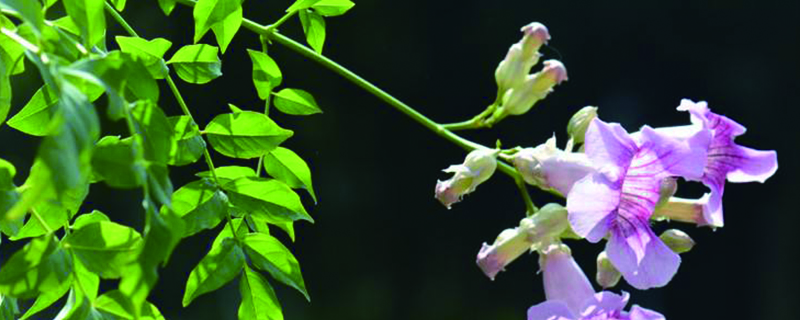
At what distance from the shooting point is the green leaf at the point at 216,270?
83 centimetres

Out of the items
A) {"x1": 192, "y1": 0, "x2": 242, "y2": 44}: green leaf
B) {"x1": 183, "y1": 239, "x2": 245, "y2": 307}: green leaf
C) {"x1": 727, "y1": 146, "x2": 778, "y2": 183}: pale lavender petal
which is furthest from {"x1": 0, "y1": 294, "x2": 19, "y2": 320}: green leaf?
{"x1": 727, "y1": 146, "x2": 778, "y2": 183}: pale lavender petal

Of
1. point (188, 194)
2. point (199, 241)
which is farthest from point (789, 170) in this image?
point (188, 194)

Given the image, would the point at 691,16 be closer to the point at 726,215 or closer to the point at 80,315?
the point at 726,215

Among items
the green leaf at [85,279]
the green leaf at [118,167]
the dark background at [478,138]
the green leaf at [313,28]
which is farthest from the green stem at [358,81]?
the dark background at [478,138]

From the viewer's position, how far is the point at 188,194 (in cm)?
84

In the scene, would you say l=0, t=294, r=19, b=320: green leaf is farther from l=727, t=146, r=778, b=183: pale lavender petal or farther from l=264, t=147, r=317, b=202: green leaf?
l=727, t=146, r=778, b=183: pale lavender petal

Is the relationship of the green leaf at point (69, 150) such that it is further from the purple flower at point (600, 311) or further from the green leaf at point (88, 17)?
the purple flower at point (600, 311)

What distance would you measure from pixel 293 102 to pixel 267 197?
0.16 metres

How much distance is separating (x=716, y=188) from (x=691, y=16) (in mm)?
3231

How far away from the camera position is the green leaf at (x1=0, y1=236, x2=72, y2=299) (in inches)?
27.6

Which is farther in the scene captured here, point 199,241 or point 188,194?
point 199,241

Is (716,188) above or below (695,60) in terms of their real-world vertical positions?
above

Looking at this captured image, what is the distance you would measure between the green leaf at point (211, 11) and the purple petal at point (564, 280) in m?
0.35

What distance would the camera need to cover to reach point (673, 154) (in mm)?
898
